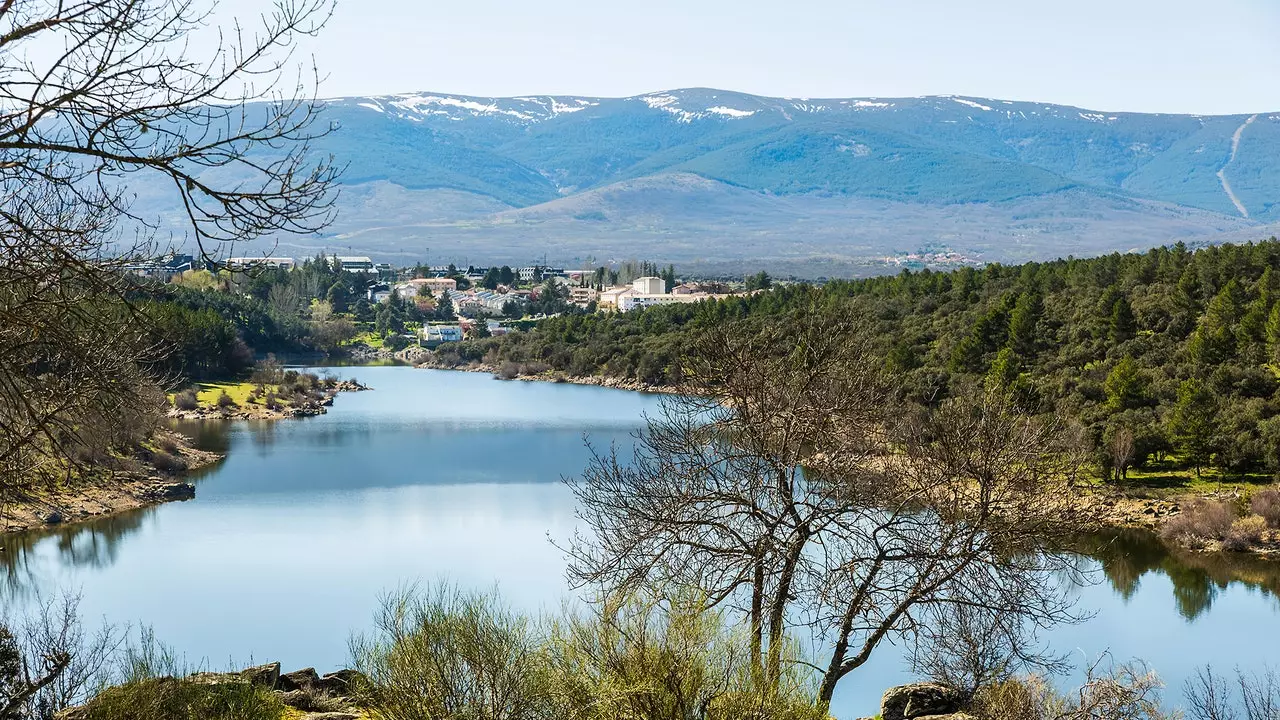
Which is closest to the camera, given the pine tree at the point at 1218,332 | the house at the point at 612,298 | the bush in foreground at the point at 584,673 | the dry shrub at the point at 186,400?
the bush in foreground at the point at 584,673

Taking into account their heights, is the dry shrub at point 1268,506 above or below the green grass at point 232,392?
below

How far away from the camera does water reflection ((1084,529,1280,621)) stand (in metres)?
20.5

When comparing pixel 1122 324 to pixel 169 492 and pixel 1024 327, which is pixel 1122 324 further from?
pixel 169 492

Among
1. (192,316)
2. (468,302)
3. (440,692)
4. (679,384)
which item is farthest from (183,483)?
(468,302)

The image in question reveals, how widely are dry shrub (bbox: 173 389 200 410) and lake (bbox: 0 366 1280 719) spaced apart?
17.7ft

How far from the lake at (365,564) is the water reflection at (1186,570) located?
0.16 feet

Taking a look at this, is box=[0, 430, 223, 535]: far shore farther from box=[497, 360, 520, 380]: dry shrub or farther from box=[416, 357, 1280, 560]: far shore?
box=[497, 360, 520, 380]: dry shrub

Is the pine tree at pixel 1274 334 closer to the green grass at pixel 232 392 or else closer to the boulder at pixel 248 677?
the boulder at pixel 248 677

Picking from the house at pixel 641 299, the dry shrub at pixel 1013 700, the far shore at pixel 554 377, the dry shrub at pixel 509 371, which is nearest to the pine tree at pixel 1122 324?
the far shore at pixel 554 377

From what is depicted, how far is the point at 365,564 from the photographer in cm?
2233

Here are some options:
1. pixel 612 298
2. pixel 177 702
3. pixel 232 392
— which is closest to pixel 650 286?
pixel 612 298

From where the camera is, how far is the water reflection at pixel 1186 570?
67.3ft

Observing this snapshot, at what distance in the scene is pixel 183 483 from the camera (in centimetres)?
2906

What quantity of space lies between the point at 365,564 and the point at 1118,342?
893 inches
